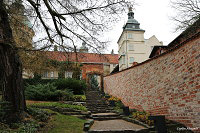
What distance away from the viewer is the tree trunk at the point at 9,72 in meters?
4.66

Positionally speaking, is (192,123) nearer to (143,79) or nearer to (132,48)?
(143,79)

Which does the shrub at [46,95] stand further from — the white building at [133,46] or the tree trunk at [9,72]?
the white building at [133,46]

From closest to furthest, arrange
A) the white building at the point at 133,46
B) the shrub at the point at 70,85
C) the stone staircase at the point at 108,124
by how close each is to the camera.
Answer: the stone staircase at the point at 108,124
the shrub at the point at 70,85
the white building at the point at 133,46

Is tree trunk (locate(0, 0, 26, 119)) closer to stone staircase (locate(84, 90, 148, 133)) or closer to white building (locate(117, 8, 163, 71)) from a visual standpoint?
stone staircase (locate(84, 90, 148, 133))

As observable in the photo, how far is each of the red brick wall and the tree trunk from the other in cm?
538

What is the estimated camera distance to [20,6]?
533 cm

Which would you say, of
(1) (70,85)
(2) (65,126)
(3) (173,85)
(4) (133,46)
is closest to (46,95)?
(1) (70,85)

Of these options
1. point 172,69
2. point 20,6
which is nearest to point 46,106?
point 20,6

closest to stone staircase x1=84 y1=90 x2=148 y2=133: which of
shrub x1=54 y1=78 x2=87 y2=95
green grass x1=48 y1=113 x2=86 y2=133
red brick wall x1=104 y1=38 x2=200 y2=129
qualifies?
green grass x1=48 y1=113 x2=86 y2=133

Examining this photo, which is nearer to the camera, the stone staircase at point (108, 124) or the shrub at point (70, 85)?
the stone staircase at point (108, 124)

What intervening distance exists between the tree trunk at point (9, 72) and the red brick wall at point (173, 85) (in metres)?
5.38

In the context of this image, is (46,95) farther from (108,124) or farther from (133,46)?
(133,46)

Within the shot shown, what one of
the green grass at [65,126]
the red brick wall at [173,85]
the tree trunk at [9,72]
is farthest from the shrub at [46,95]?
the tree trunk at [9,72]

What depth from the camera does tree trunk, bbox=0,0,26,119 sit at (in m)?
4.66
